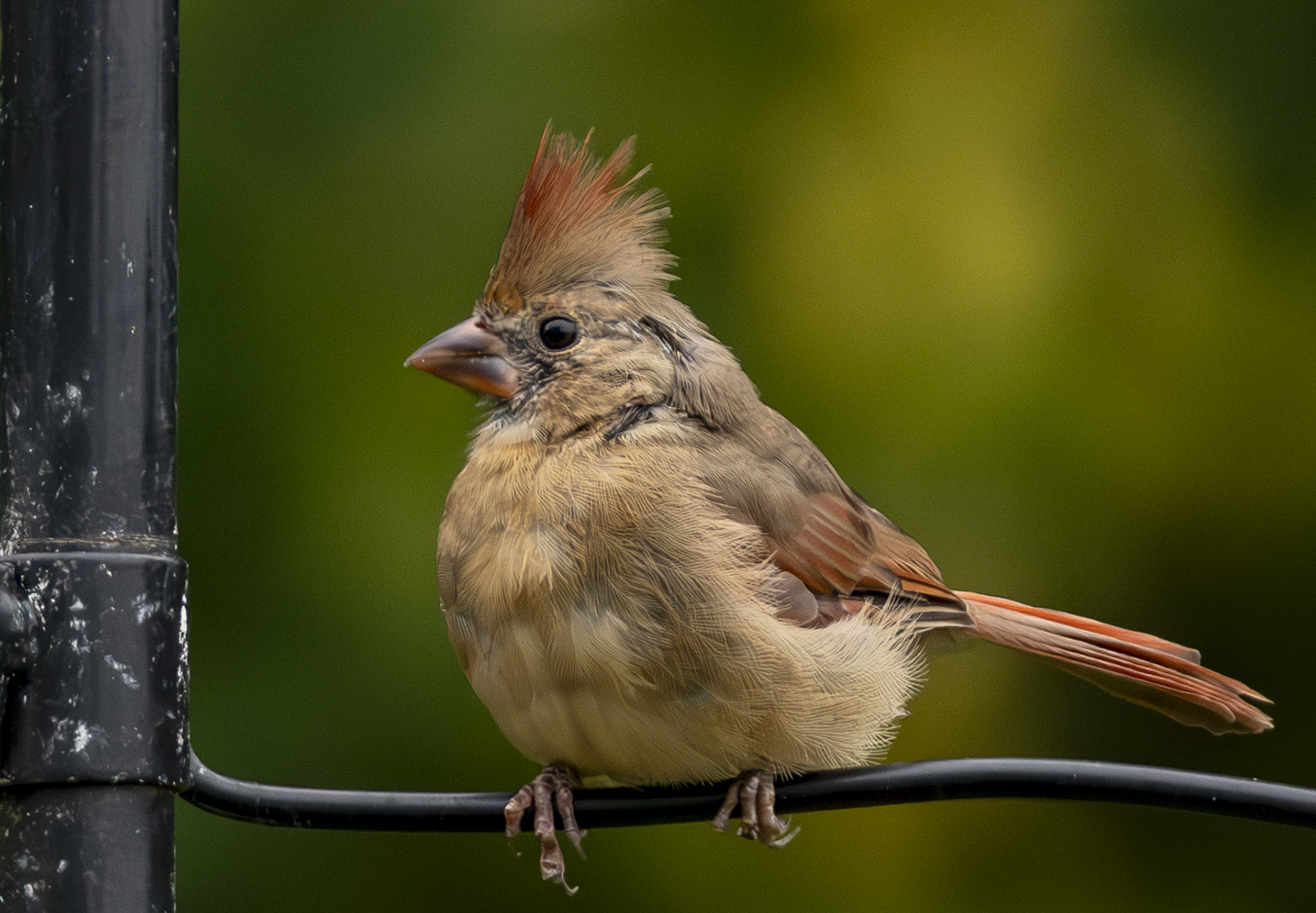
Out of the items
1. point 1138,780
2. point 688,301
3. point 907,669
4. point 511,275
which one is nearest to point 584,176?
point 511,275

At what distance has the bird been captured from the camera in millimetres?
2439

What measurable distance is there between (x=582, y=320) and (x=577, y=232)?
154mm

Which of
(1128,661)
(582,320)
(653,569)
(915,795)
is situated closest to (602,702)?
(653,569)

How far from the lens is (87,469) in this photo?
1664mm

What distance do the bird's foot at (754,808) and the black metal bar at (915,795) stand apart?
352 mm

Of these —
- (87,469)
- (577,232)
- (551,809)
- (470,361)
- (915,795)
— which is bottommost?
(551,809)

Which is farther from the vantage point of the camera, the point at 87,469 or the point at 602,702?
the point at 602,702

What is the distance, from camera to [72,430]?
65.3 inches

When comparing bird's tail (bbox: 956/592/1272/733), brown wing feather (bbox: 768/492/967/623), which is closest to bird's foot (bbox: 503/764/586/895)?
brown wing feather (bbox: 768/492/967/623)

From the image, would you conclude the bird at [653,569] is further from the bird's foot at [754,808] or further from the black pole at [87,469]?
the black pole at [87,469]

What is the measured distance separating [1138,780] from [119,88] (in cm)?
126

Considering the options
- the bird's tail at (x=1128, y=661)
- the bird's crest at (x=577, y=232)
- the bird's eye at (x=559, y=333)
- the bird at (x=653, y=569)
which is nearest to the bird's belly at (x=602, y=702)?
the bird at (x=653, y=569)

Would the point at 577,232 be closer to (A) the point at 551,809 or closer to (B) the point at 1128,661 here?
(A) the point at 551,809

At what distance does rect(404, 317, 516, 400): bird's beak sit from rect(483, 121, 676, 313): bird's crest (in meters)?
0.08
